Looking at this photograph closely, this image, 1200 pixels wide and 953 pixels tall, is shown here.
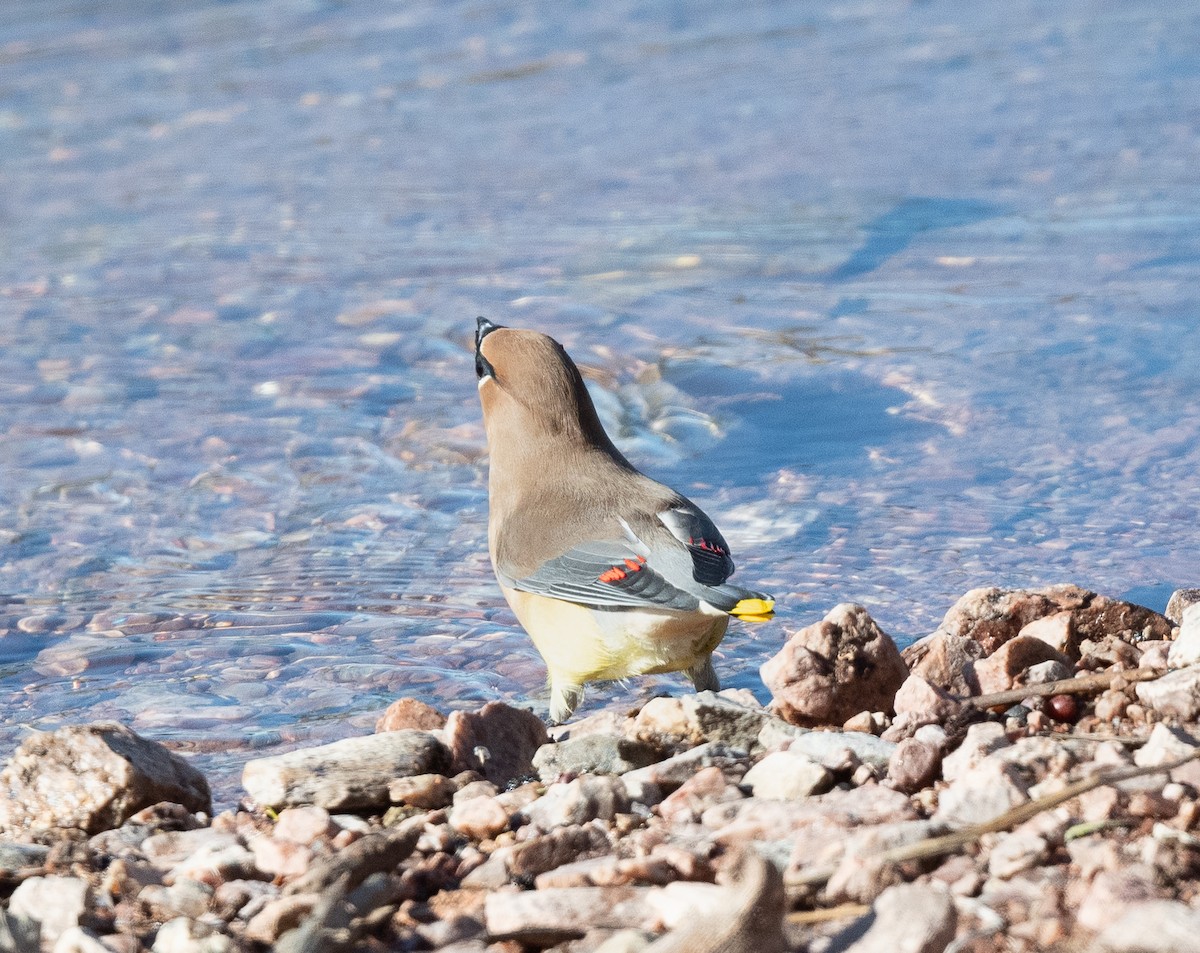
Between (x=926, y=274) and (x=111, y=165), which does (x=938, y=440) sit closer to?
(x=926, y=274)

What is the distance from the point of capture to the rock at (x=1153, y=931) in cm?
209

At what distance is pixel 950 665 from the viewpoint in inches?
139

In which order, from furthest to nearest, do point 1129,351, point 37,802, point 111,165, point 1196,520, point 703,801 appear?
point 111,165, point 1129,351, point 1196,520, point 37,802, point 703,801

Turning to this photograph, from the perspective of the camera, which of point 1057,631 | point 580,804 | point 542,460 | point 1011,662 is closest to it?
point 580,804

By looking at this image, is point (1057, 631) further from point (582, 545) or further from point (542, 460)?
point (542, 460)

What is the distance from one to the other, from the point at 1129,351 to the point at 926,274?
143 cm

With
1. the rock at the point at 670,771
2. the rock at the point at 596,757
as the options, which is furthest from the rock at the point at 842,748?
the rock at the point at 596,757

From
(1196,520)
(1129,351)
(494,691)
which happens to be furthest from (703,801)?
(1129,351)

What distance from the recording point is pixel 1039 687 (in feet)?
10.6

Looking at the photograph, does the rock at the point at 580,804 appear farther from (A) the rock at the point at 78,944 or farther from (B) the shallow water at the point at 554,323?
(B) the shallow water at the point at 554,323

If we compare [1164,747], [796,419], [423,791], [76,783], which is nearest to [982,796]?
[1164,747]

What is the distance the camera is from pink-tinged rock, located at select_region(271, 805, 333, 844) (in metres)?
2.95

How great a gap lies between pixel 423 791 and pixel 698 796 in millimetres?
537

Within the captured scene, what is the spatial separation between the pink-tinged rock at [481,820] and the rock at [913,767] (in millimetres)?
667
